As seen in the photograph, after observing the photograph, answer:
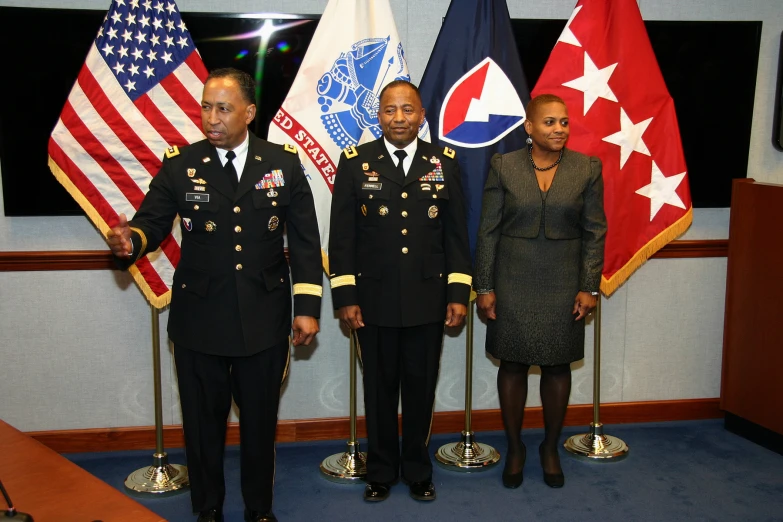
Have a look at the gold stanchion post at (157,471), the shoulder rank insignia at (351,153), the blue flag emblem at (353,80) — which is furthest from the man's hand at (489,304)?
the gold stanchion post at (157,471)

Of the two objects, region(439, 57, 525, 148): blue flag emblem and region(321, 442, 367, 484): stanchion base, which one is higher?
region(439, 57, 525, 148): blue flag emblem

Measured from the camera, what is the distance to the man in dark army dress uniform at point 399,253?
2.97 m

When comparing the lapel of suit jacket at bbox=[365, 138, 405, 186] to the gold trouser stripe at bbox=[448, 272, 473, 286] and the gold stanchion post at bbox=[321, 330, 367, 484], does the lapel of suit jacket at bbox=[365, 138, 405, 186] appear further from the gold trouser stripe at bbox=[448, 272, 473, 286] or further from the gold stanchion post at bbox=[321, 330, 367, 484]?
the gold stanchion post at bbox=[321, 330, 367, 484]

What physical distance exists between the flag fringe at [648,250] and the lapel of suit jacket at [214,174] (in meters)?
1.83

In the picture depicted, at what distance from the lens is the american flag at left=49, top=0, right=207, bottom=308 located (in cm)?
319

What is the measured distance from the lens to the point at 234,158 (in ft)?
8.68

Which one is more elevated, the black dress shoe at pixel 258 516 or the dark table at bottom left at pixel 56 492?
the dark table at bottom left at pixel 56 492

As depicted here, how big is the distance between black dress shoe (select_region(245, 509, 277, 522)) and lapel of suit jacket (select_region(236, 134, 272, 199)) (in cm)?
117

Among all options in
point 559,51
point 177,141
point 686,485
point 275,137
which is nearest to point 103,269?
point 177,141

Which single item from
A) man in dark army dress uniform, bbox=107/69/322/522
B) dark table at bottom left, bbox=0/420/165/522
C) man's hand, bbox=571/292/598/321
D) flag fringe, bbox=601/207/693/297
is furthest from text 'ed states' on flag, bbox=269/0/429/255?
dark table at bottom left, bbox=0/420/165/522

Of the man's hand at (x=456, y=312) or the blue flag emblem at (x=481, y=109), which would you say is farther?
the blue flag emblem at (x=481, y=109)

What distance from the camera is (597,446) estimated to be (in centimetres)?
365

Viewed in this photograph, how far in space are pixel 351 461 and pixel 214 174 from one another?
1.53 meters

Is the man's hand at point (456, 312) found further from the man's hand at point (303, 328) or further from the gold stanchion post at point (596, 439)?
the gold stanchion post at point (596, 439)
